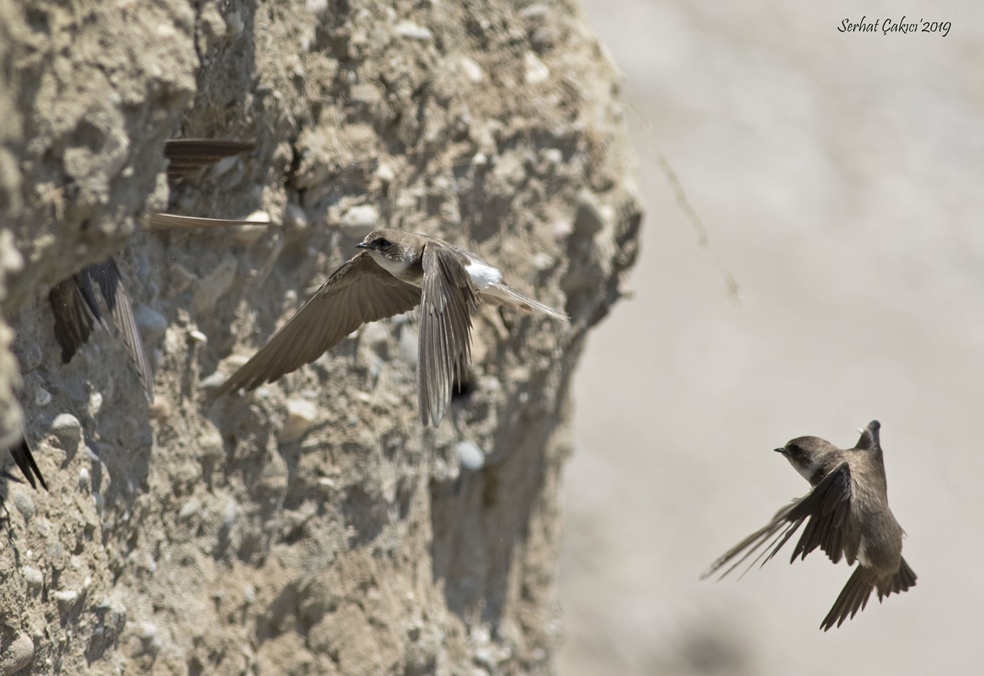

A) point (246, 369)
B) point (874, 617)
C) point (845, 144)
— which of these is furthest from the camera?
point (845, 144)

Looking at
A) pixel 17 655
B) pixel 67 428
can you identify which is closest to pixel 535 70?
pixel 67 428

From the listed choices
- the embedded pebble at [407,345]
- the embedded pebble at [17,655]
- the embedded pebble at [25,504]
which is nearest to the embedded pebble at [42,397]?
the embedded pebble at [25,504]

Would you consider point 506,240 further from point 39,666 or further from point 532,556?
point 39,666

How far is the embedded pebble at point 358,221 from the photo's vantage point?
3.00 meters

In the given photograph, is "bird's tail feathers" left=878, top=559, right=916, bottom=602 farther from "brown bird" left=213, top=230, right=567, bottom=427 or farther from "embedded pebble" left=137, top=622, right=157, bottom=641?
"embedded pebble" left=137, top=622, right=157, bottom=641

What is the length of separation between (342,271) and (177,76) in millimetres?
1175

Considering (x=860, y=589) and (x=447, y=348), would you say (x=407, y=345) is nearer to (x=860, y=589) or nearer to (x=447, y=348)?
(x=447, y=348)

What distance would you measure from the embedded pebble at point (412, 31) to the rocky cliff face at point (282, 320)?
0.6 inches

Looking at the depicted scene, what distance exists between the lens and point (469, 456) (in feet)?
12.0

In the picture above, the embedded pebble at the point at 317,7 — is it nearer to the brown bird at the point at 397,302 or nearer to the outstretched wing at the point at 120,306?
the brown bird at the point at 397,302

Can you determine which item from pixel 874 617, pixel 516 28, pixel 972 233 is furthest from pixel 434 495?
pixel 972 233

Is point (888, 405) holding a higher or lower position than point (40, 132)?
higher

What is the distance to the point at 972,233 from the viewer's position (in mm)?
15078

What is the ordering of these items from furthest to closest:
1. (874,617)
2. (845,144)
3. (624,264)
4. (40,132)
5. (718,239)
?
(845,144), (718,239), (874,617), (624,264), (40,132)
